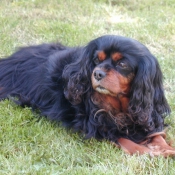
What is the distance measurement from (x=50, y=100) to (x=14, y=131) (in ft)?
2.03

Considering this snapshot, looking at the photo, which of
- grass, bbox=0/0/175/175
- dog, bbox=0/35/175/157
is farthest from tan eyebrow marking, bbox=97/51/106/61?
grass, bbox=0/0/175/175

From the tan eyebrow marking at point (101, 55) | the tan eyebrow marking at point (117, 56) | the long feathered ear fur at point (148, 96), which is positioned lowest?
the long feathered ear fur at point (148, 96)

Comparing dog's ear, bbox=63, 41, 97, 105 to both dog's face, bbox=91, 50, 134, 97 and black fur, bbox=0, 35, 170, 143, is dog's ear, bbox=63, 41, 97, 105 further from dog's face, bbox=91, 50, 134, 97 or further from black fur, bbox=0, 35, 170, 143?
dog's face, bbox=91, 50, 134, 97

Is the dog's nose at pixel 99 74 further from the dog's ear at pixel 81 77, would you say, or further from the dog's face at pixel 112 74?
the dog's ear at pixel 81 77

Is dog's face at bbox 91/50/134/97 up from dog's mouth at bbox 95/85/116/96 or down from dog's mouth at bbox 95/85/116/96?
up

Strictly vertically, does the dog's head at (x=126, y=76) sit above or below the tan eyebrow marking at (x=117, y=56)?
below

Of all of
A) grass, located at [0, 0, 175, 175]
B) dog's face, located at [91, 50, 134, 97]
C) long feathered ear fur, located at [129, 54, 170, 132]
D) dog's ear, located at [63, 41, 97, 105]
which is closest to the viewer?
grass, located at [0, 0, 175, 175]

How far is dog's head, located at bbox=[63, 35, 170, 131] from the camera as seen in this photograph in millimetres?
3330

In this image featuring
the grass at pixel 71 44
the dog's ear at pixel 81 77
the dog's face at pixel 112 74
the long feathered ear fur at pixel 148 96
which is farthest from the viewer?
the dog's ear at pixel 81 77

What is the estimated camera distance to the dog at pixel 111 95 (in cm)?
336

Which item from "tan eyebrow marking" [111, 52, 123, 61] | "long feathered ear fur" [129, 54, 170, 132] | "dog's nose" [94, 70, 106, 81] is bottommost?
"long feathered ear fur" [129, 54, 170, 132]

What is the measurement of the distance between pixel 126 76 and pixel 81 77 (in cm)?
48

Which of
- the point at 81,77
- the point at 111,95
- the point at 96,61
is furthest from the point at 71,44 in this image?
the point at 111,95

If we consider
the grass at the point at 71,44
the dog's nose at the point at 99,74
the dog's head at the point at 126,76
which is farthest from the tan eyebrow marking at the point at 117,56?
the grass at the point at 71,44
